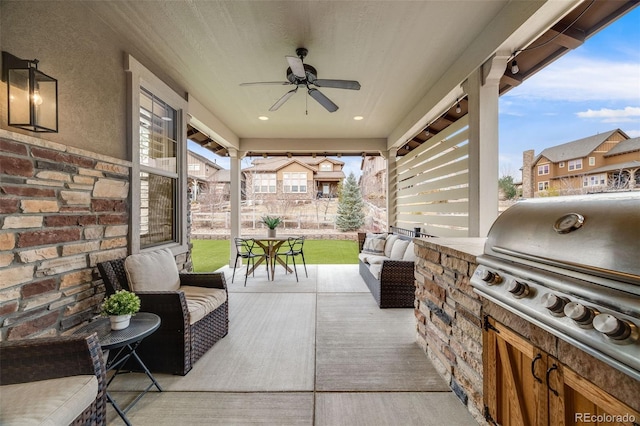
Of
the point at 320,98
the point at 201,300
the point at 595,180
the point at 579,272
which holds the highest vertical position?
the point at 320,98

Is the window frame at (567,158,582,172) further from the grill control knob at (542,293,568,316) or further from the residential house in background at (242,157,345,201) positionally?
the residential house in background at (242,157,345,201)

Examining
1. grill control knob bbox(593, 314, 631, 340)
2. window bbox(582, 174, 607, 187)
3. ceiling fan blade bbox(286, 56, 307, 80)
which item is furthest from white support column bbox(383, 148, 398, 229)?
grill control knob bbox(593, 314, 631, 340)

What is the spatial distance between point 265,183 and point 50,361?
14.0 metres

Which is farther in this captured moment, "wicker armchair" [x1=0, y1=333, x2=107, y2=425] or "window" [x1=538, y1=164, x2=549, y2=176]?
"window" [x1=538, y1=164, x2=549, y2=176]

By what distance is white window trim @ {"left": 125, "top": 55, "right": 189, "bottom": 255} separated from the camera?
109 inches

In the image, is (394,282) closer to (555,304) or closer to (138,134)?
(555,304)

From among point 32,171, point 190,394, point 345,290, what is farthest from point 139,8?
point 345,290

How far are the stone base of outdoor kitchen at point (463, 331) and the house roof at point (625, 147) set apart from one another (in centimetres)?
85

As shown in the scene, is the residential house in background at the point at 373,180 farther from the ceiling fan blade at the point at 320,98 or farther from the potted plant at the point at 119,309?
the potted plant at the point at 119,309

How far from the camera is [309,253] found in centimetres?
791

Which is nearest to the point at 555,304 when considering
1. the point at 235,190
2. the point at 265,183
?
the point at 235,190

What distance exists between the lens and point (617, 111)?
60.2 inches

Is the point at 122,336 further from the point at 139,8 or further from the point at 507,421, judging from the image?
the point at 139,8

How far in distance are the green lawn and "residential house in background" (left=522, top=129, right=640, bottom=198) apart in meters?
5.08
